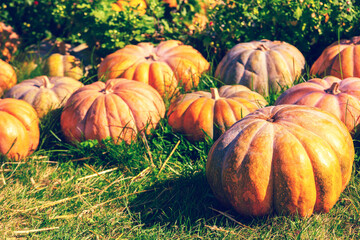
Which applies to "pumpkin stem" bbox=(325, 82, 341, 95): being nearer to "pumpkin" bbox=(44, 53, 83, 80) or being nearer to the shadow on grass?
the shadow on grass

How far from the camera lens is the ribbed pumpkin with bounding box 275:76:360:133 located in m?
3.33

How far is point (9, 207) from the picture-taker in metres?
3.04

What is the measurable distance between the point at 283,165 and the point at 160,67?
227cm

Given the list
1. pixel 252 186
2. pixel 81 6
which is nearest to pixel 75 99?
pixel 81 6

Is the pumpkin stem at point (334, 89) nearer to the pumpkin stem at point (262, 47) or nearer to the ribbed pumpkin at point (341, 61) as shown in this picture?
the ribbed pumpkin at point (341, 61)

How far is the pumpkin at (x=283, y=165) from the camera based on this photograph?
2.55 meters

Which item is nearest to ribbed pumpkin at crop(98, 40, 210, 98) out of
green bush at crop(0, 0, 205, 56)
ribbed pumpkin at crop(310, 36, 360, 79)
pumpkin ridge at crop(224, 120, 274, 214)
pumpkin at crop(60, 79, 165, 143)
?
green bush at crop(0, 0, 205, 56)

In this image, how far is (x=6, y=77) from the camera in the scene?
15.6 ft

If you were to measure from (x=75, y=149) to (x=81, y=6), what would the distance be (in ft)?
7.06

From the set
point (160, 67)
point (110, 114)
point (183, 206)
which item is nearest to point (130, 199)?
point (183, 206)

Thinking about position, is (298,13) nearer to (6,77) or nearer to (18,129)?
(18,129)

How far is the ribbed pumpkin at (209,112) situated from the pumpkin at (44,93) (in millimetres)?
1149

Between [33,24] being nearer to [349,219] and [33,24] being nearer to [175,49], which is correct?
[175,49]

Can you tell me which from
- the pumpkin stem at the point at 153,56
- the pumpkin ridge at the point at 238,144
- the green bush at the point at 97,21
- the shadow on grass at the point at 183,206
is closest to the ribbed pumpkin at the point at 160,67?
the pumpkin stem at the point at 153,56
